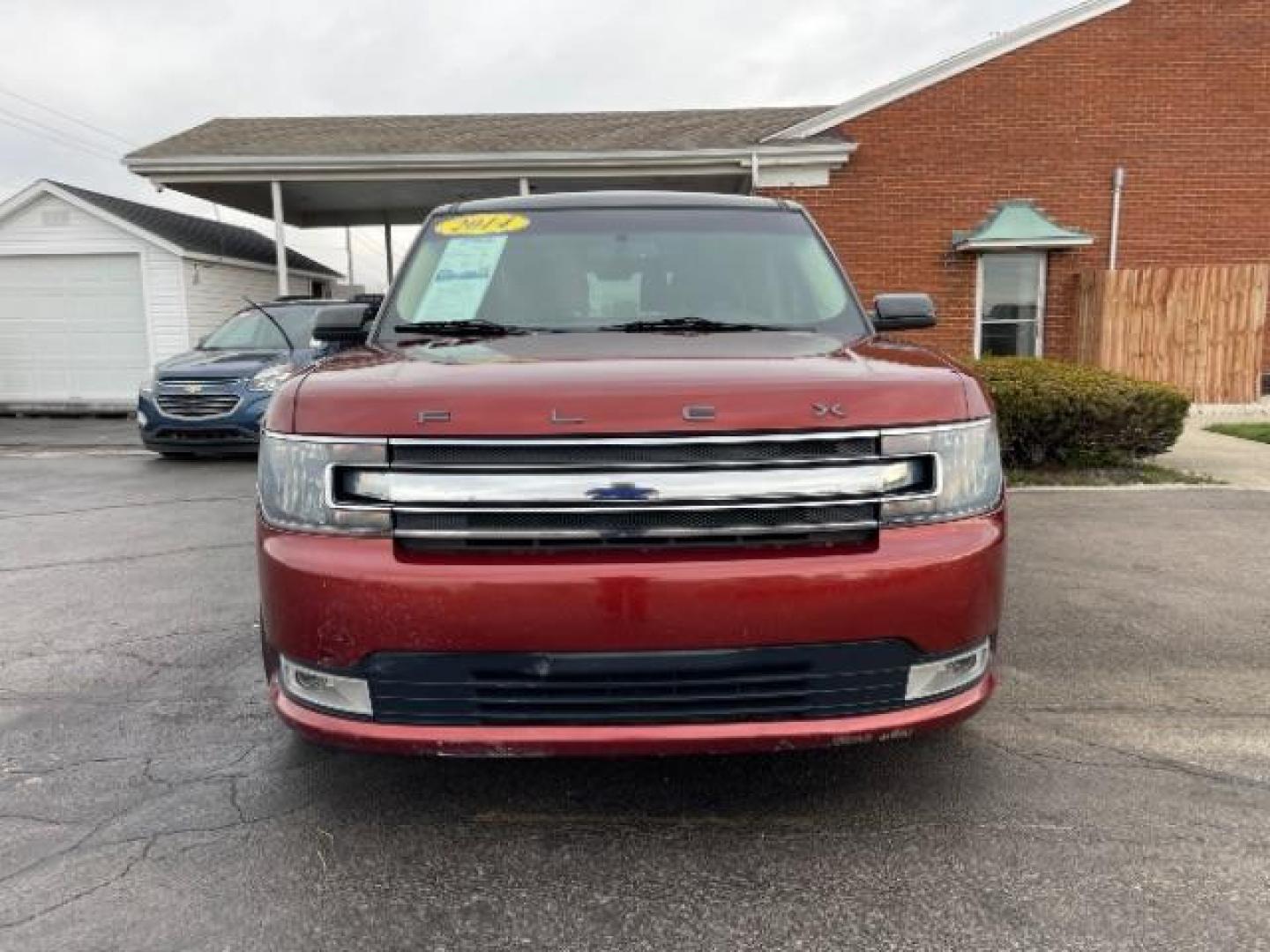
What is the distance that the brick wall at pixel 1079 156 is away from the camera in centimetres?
1225

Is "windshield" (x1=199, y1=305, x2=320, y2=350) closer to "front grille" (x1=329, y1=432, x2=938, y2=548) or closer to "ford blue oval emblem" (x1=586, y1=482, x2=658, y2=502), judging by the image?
"front grille" (x1=329, y1=432, x2=938, y2=548)

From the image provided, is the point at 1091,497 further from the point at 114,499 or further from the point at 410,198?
the point at 410,198

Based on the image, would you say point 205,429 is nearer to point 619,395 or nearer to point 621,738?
point 619,395

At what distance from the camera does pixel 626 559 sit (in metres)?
2.24

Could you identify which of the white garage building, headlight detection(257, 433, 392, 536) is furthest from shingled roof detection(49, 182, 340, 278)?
headlight detection(257, 433, 392, 536)

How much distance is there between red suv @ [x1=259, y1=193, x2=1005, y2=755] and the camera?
2.21 meters

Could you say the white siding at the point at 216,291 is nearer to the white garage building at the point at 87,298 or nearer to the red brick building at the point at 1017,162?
the white garage building at the point at 87,298

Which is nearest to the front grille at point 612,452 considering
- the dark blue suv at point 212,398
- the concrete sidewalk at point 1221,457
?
the concrete sidewalk at point 1221,457

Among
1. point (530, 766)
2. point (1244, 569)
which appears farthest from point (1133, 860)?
point (1244, 569)

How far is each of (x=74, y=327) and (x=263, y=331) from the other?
6.27 metres

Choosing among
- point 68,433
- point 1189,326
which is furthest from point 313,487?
point 68,433

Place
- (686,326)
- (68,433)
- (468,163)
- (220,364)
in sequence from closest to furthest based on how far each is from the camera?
(686,326), (220,364), (68,433), (468,163)

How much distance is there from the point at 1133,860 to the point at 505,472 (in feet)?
6.12

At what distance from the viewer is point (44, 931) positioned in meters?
2.17
